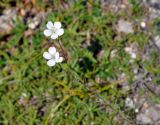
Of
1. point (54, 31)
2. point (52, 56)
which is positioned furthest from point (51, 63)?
point (54, 31)

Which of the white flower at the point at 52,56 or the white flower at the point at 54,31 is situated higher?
the white flower at the point at 54,31

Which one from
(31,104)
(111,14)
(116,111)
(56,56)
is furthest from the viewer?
(111,14)

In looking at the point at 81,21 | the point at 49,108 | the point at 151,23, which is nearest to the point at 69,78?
the point at 49,108

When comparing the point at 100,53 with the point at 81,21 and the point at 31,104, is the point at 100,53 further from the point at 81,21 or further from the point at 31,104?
the point at 31,104

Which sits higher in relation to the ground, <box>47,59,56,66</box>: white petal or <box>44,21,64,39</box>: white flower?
<box>44,21,64,39</box>: white flower

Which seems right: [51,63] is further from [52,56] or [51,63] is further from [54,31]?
[54,31]

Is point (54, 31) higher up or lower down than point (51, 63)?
higher up

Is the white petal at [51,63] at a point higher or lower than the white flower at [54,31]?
lower

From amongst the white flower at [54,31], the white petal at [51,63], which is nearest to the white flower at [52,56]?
the white petal at [51,63]

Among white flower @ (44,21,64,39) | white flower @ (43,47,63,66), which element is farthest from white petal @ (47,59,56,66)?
white flower @ (44,21,64,39)

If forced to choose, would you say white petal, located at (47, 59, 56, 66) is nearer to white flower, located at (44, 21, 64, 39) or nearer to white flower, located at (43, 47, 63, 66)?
white flower, located at (43, 47, 63, 66)

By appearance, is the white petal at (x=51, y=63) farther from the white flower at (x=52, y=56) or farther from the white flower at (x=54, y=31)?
the white flower at (x=54, y=31)
